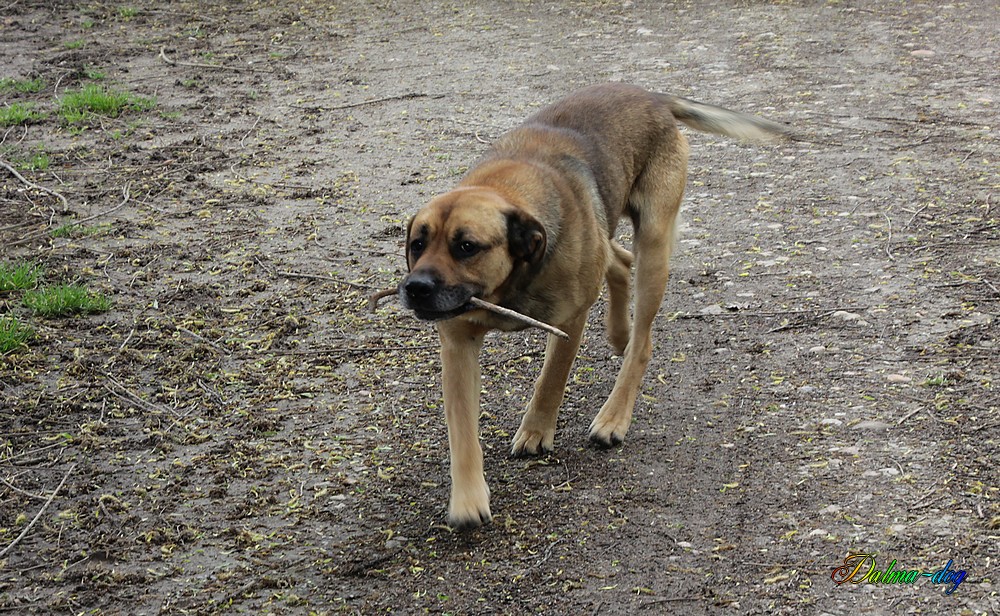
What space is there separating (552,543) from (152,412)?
2114mm

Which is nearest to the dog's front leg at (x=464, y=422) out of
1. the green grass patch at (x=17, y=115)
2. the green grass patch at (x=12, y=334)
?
the green grass patch at (x=12, y=334)

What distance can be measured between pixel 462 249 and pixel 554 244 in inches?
19.2

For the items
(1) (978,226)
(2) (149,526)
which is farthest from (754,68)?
(2) (149,526)

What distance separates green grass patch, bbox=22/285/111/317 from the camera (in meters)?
5.67

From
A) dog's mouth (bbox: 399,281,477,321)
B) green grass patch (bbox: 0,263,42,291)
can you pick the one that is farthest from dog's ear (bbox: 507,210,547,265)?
green grass patch (bbox: 0,263,42,291)

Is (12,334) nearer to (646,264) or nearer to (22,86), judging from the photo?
(646,264)

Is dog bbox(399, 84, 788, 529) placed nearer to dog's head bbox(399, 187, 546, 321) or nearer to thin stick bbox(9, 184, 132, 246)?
dog's head bbox(399, 187, 546, 321)

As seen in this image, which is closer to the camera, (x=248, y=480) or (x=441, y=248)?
(x=441, y=248)

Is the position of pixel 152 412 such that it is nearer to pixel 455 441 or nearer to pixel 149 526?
pixel 149 526

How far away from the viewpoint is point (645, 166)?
16.0ft

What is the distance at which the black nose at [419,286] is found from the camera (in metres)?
3.57

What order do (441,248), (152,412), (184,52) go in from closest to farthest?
(441,248), (152,412), (184,52)

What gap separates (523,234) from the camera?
3836 millimetres

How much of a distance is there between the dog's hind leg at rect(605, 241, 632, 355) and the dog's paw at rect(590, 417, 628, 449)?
821 mm
